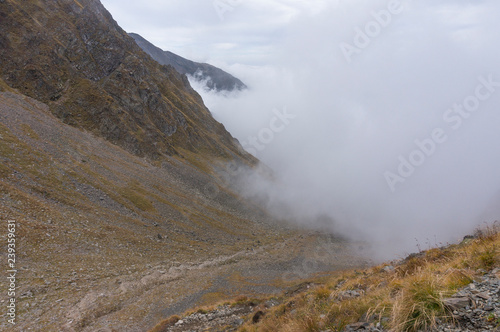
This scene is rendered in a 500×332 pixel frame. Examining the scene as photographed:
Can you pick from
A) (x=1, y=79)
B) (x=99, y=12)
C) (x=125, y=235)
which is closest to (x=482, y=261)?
(x=125, y=235)

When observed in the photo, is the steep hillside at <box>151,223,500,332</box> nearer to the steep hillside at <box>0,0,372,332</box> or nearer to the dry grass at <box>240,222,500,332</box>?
the dry grass at <box>240,222,500,332</box>

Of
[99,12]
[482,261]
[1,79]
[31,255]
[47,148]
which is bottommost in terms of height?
[31,255]

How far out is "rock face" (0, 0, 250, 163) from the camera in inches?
2827

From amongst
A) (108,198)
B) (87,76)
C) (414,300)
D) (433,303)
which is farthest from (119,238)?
(87,76)

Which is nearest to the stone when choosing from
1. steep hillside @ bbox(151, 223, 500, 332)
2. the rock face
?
steep hillside @ bbox(151, 223, 500, 332)

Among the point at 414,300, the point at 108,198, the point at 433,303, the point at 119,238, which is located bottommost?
the point at 119,238

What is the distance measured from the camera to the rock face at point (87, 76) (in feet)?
236

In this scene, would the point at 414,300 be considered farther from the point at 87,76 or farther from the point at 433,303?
the point at 87,76

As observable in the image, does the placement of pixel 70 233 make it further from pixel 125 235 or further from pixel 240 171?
pixel 240 171

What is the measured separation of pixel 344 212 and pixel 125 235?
95.1 m

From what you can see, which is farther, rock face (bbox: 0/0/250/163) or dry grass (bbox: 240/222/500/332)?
rock face (bbox: 0/0/250/163)

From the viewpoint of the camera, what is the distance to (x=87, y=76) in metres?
84.3

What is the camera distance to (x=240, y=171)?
11219cm

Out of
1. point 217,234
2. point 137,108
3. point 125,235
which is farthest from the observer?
point 137,108
